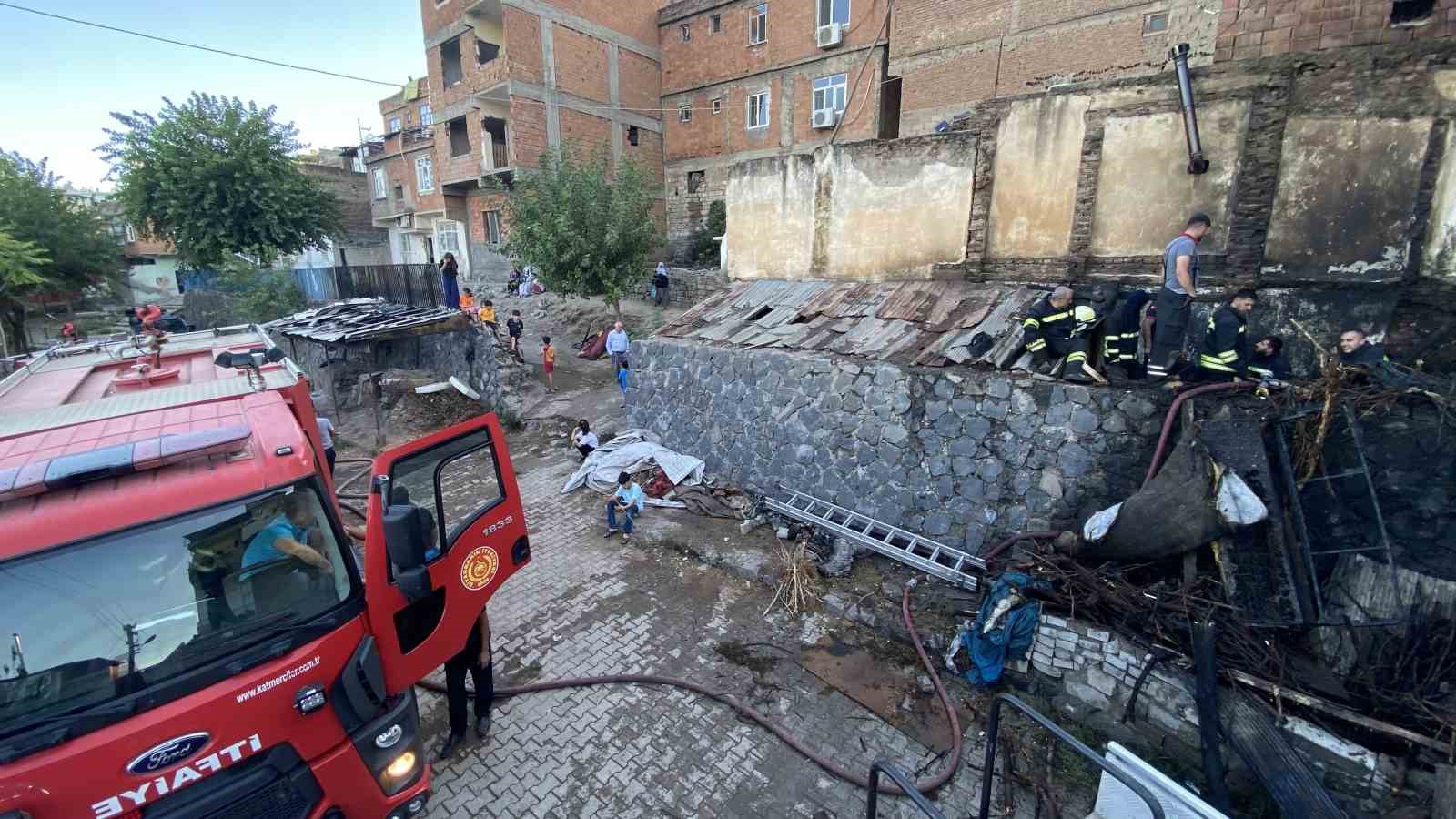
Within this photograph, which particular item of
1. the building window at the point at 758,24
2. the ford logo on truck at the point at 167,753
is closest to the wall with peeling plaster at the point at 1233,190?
the ford logo on truck at the point at 167,753

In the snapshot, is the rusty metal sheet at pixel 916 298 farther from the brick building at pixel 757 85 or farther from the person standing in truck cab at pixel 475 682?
the brick building at pixel 757 85

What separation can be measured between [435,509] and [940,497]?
5.39 m

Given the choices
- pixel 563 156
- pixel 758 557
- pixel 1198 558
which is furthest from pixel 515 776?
pixel 563 156

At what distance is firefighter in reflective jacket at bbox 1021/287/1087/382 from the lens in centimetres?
595

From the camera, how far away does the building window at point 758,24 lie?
2097cm

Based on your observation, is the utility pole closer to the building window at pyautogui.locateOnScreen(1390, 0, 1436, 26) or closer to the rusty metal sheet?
the rusty metal sheet

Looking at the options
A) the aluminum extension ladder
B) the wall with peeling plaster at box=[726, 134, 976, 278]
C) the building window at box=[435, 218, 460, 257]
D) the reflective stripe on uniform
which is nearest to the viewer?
the reflective stripe on uniform

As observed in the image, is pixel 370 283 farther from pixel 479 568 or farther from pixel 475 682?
pixel 479 568

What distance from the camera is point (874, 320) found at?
808cm

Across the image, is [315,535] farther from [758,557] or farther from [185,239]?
[185,239]

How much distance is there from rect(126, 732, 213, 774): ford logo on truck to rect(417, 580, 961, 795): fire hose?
2692mm

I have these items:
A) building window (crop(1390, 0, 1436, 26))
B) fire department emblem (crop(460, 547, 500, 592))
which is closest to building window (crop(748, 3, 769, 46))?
building window (crop(1390, 0, 1436, 26))

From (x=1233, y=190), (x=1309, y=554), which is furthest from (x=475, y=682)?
(x=1233, y=190)

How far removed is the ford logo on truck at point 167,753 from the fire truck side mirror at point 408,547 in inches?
36.6
